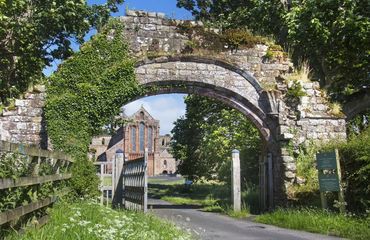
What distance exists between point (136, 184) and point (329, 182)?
482cm

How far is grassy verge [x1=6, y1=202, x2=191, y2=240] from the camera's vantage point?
6332 mm

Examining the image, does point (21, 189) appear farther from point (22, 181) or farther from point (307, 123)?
point (307, 123)

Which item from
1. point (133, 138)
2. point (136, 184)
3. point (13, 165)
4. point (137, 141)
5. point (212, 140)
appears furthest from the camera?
point (133, 138)

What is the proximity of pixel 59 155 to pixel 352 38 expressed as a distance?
13788 mm

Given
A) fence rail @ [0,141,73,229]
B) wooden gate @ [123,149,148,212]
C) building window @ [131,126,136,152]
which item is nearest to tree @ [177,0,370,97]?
wooden gate @ [123,149,148,212]

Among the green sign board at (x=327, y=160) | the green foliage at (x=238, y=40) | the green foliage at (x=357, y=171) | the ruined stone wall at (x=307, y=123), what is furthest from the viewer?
the green foliage at (x=238, y=40)

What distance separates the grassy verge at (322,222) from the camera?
9.73 m

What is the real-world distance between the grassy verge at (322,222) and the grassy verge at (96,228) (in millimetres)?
3618

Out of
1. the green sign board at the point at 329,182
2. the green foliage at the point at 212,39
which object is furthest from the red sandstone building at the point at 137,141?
the green sign board at the point at 329,182

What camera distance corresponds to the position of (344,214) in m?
10.9

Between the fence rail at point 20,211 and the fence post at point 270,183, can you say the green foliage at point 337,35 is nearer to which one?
the fence post at point 270,183

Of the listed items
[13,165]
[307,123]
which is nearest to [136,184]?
[307,123]

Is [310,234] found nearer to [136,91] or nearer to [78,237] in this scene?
[78,237]

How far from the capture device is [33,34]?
2075 cm
